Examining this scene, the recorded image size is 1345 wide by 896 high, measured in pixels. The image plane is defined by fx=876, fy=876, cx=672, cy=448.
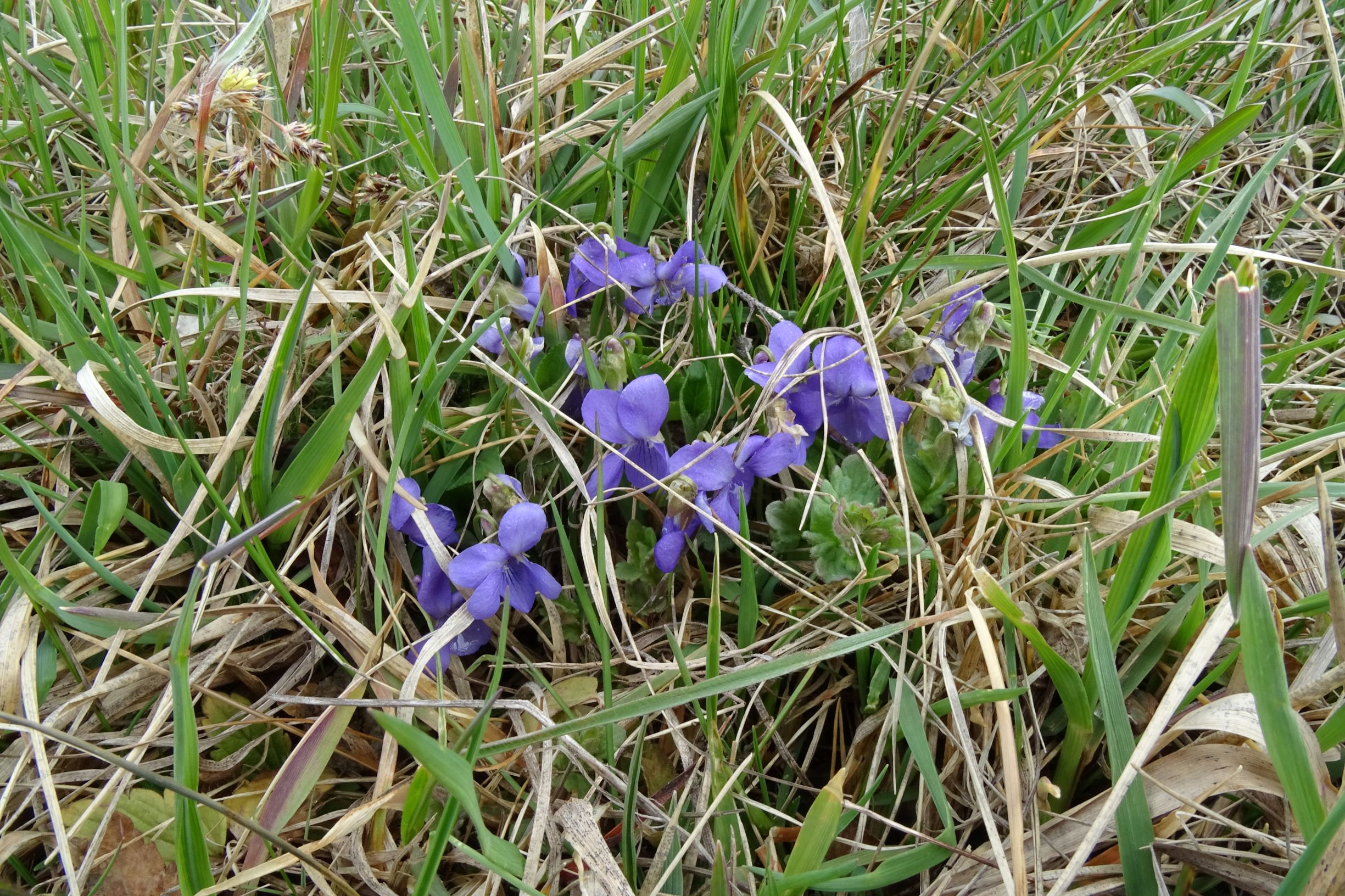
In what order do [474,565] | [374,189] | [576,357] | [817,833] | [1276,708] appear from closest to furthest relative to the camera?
[1276,708] < [817,833] < [474,565] < [576,357] < [374,189]

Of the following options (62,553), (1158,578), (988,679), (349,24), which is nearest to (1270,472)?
(1158,578)

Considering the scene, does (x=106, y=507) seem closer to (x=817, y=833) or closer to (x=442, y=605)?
(x=442, y=605)

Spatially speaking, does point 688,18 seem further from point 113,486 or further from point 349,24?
point 113,486

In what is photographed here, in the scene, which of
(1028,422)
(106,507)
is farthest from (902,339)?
(106,507)

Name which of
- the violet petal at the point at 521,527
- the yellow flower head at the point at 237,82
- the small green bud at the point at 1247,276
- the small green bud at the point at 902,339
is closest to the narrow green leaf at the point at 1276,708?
the small green bud at the point at 1247,276

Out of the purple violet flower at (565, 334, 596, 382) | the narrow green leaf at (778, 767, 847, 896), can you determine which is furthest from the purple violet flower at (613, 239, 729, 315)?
the narrow green leaf at (778, 767, 847, 896)
